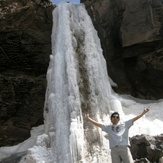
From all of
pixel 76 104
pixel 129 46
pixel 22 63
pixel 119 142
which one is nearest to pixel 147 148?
pixel 119 142

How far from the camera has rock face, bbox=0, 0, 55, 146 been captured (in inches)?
477

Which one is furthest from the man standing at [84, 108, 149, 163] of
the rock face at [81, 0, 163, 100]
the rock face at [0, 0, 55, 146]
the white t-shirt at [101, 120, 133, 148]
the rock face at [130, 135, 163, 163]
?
the rock face at [81, 0, 163, 100]

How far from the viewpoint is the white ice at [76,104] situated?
802cm

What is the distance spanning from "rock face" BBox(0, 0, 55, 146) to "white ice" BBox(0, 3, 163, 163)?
716 millimetres

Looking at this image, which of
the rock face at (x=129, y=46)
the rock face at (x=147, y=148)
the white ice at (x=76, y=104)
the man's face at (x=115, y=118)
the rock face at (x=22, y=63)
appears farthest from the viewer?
the rock face at (x=129, y=46)

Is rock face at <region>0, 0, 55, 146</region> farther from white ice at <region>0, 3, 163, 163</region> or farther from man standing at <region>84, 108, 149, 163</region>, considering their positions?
man standing at <region>84, 108, 149, 163</region>

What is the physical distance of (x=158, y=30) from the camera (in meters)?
12.1

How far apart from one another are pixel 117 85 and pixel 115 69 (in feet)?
2.23

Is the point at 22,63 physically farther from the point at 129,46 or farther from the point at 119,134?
the point at 119,134

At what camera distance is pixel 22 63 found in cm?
1348

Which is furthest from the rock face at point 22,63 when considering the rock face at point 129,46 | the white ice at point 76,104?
the rock face at point 129,46

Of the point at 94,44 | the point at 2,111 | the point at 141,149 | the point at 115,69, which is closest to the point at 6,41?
the point at 2,111

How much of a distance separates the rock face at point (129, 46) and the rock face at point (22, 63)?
2.22 meters

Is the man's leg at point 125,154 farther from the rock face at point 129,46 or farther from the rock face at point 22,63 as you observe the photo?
the rock face at point 129,46
